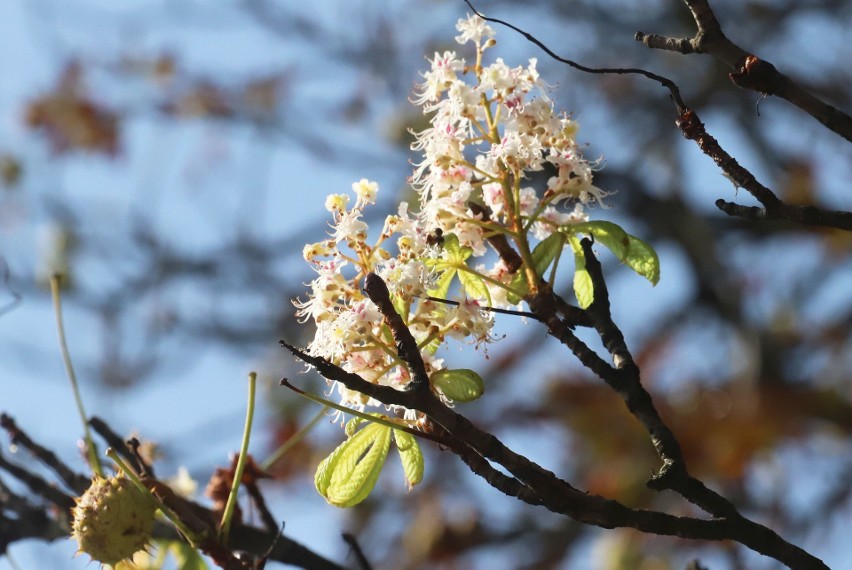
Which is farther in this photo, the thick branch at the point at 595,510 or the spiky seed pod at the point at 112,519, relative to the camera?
the spiky seed pod at the point at 112,519

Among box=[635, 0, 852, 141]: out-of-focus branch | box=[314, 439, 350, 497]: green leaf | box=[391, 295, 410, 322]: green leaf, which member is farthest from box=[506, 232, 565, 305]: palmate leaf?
box=[635, 0, 852, 141]: out-of-focus branch

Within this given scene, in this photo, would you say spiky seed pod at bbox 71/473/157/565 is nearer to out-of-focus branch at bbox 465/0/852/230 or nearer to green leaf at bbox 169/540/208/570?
green leaf at bbox 169/540/208/570

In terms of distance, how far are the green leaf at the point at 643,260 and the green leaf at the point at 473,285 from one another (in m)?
0.23

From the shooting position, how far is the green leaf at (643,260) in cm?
154

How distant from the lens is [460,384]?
1.30 metres

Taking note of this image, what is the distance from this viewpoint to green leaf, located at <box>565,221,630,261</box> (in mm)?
1514

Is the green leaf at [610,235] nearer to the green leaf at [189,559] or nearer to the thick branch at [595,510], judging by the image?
the thick branch at [595,510]

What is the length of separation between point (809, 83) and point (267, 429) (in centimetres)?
447

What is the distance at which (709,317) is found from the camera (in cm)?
703

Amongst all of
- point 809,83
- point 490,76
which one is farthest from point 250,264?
point 490,76

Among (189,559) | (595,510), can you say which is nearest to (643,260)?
(595,510)

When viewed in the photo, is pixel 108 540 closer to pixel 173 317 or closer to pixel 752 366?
pixel 752 366

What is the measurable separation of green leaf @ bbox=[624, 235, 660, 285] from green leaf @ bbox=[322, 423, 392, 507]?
0.46 meters

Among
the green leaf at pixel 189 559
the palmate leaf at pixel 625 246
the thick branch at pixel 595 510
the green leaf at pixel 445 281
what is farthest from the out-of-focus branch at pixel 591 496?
the green leaf at pixel 189 559
